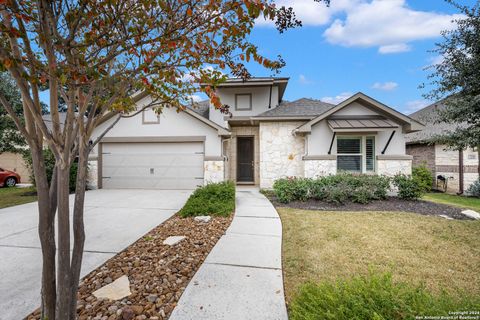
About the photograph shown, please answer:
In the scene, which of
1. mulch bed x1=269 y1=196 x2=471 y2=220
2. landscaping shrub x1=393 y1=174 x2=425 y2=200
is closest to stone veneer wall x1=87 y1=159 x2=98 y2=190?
mulch bed x1=269 y1=196 x2=471 y2=220

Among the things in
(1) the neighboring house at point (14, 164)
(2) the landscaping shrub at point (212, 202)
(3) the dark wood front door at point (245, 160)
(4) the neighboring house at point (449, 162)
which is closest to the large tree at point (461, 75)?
(2) the landscaping shrub at point (212, 202)

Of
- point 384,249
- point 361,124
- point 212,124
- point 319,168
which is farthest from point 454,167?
point 212,124

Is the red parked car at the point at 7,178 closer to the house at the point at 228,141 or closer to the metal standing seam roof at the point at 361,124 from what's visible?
the house at the point at 228,141

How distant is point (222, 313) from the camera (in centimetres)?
248

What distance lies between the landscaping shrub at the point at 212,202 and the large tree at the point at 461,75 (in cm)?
552

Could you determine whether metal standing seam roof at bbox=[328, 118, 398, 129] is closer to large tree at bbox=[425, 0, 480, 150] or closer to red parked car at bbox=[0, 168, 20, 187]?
large tree at bbox=[425, 0, 480, 150]

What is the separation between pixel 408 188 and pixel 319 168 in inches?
127

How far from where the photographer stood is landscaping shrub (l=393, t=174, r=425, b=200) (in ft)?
28.1

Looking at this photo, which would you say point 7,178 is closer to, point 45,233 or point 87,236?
point 87,236

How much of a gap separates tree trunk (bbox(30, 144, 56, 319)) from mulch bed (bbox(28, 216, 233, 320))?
50 centimetres

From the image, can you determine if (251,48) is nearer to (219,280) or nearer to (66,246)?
(66,246)

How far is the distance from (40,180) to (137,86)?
1.21 metres

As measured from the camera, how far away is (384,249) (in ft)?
14.3

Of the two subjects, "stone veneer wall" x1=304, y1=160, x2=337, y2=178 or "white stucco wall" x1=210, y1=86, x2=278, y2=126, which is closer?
"stone veneer wall" x1=304, y1=160, x2=337, y2=178
